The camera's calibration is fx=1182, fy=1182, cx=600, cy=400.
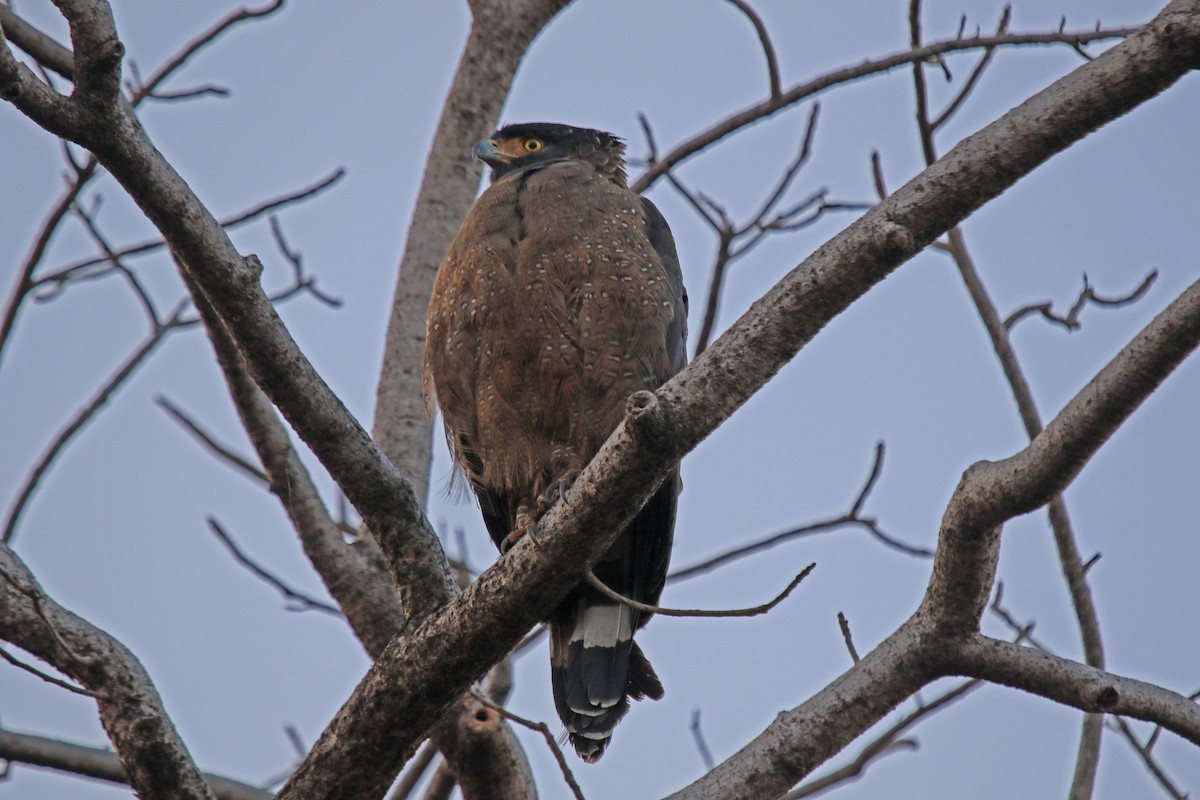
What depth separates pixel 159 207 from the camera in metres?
2.48

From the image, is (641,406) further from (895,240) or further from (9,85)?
(9,85)

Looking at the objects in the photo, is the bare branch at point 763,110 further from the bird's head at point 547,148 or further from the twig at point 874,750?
the twig at point 874,750

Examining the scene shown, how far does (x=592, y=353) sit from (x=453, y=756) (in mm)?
1251

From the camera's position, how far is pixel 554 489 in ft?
11.7

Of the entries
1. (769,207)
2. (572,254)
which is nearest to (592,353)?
(572,254)

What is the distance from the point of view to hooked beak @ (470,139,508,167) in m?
4.59

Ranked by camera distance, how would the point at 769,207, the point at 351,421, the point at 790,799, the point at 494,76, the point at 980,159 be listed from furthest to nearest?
the point at 494,76 → the point at 769,207 → the point at 790,799 → the point at 351,421 → the point at 980,159

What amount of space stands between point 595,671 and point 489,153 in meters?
2.11

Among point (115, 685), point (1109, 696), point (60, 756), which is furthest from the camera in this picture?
point (60, 756)

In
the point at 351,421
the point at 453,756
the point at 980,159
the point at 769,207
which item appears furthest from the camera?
the point at 769,207

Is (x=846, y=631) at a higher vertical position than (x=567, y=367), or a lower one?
lower

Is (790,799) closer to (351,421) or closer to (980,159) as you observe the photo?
(351,421)

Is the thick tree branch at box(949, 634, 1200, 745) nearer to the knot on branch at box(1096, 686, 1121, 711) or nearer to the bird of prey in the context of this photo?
the knot on branch at box(1096, 686, 1121, 711)

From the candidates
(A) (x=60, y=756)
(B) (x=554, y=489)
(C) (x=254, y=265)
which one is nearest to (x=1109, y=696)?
(B) (x=554, y=489)
